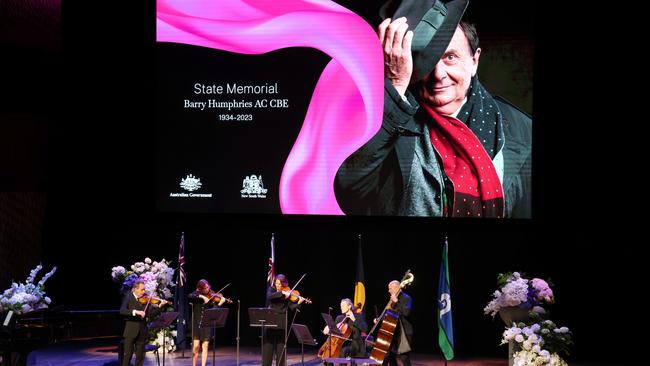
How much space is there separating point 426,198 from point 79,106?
22.0 ft

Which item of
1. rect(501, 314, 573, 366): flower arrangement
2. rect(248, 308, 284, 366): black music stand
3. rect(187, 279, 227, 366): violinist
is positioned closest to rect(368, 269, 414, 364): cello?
rect(248, 308, 284, 366): black music stand

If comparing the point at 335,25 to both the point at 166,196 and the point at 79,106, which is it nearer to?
the point at 166,196

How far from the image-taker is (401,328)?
497 inches

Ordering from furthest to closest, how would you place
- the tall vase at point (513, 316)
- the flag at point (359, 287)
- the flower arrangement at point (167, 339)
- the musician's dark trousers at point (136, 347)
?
the flower arrangement at point (167, 339), the flag at point (359, 287), the tall vase at point (513, 316), the musician's dark trousers at point (136, 347)

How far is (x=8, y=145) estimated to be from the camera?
1636 centimetres

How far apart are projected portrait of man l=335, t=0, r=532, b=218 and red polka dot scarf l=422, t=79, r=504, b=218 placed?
0.02 metres

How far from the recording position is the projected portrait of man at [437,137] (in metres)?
14.8

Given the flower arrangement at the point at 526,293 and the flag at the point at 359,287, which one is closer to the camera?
the flower arrangement at the point at 526,293

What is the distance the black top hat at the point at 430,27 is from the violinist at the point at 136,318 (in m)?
5.52

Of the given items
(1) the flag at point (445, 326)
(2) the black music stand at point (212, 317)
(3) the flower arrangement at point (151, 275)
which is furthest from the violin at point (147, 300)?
(1) the flag at point (445, 326)

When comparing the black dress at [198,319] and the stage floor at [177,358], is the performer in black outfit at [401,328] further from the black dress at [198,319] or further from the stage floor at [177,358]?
the black dress at [198,319]

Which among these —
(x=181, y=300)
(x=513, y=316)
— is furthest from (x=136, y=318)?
(x=513, y=316)

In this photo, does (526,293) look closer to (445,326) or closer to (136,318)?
(445,326)

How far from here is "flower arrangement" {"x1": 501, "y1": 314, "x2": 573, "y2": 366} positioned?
1316 cm
